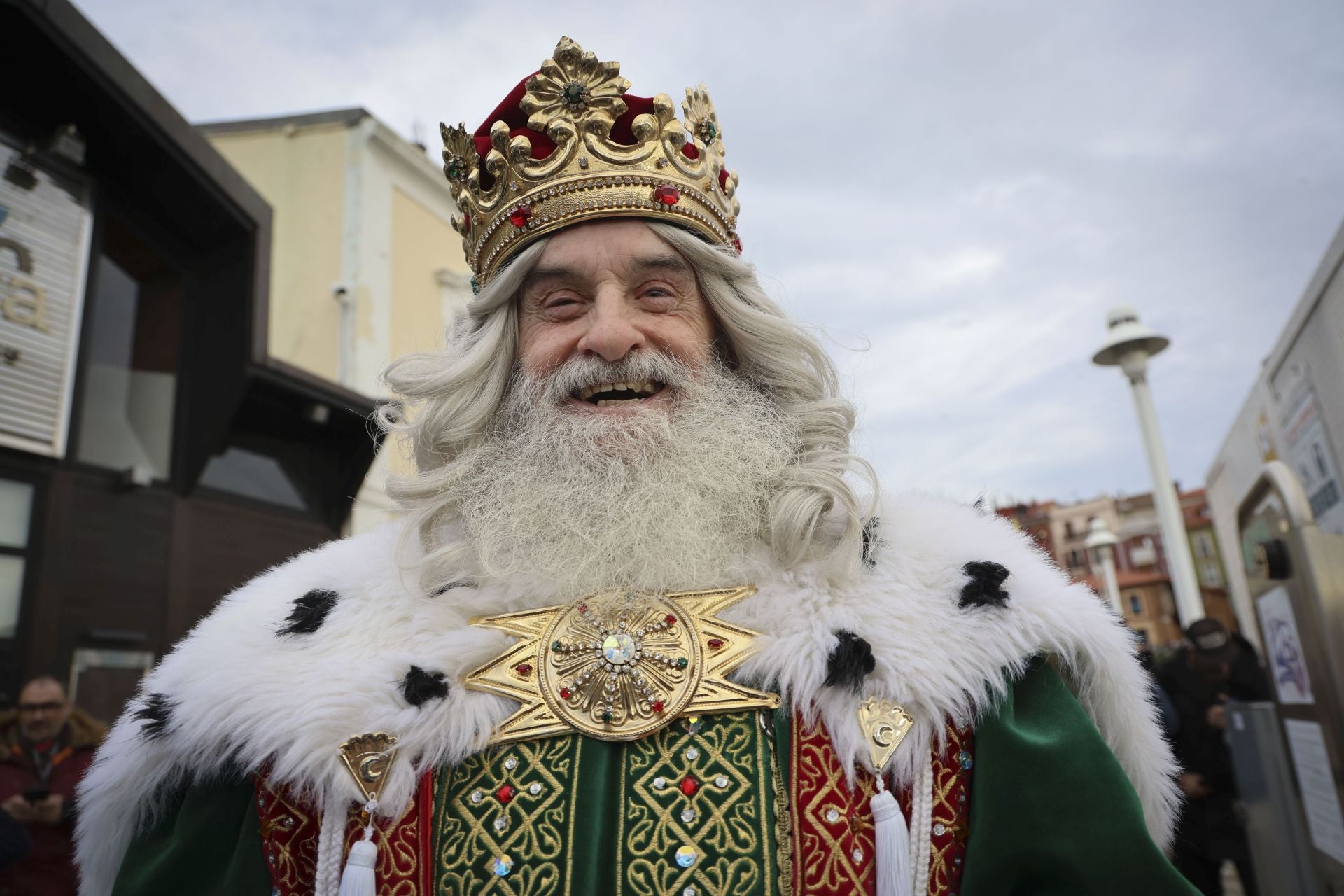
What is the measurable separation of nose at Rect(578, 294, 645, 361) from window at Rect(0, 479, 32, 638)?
471 centimetres

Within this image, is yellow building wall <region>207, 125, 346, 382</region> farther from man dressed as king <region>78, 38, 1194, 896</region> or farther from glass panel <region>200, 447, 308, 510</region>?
man dressed as king <region>78, 38, 1194, 896</region>

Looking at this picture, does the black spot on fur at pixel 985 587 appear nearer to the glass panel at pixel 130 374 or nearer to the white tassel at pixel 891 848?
the white tassel at pixel 891 848

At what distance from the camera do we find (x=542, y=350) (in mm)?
1879

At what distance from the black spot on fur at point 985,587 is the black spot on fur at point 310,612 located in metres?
1.23

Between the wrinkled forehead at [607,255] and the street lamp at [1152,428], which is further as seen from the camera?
the street lamp at [1152,428]

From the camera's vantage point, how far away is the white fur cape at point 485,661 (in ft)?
4.83

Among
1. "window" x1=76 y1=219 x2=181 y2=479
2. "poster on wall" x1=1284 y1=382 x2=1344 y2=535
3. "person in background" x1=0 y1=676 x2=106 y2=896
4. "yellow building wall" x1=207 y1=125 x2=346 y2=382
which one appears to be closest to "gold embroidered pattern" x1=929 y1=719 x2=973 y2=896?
"person in background" x1=0 y1=676 x2=106 y2=896

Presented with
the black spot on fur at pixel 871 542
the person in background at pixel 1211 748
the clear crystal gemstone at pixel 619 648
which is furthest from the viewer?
the person in background at pixel 1211 748

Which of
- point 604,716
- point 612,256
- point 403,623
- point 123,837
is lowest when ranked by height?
point 123,837

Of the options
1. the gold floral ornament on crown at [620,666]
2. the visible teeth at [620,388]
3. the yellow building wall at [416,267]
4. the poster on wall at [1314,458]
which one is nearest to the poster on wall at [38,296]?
the visible teeth at [620,388]

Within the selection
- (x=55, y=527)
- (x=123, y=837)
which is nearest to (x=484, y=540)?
(x=123, y=837)

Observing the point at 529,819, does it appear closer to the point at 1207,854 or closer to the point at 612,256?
the point at 612,256

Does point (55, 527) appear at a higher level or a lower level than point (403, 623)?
higher

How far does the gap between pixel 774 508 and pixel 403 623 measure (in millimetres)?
767
